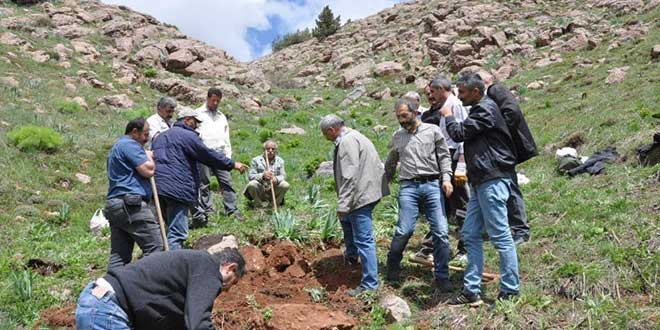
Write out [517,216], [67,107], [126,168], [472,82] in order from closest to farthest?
[472,82], [126,168], [517,216], [67,107]

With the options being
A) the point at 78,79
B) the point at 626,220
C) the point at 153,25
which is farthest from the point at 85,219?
the point at 153,25

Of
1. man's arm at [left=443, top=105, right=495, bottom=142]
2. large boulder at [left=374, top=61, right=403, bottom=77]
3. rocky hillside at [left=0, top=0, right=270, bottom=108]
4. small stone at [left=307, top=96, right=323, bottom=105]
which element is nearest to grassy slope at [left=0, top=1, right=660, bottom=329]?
man's arm at [left=443, top=105, right=495, bottom=142]

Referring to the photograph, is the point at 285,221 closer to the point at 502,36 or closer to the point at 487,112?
the point at 487,112

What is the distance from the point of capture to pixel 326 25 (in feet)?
111

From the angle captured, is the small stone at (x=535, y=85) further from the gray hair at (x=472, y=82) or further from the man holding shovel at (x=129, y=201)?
the man holding shovel at (x=129, y=201)

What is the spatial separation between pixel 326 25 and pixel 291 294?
30.7m

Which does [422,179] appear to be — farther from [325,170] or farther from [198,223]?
[325,170]

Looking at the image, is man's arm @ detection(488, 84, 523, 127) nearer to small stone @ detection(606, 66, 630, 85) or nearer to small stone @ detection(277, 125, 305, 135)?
small stone @ detection(606, 66, 630, 85)

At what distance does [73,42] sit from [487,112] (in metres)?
19.7

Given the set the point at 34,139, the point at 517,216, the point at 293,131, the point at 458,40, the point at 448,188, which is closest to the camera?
the point at 448,188

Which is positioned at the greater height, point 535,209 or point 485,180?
point 485,180

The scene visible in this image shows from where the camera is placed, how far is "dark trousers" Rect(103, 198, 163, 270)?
441 centimetres

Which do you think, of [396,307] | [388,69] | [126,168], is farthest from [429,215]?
[388,69]

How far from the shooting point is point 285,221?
20.6 ft
